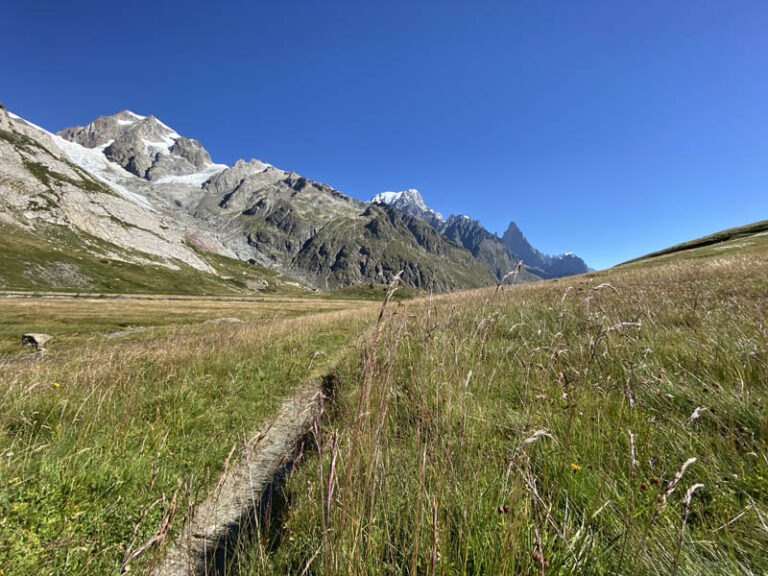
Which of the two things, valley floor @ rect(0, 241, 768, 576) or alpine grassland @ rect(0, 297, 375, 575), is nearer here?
valley floor @ rect(0, 241, 768, 576)

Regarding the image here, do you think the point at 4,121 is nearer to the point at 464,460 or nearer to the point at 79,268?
the point at 79,268

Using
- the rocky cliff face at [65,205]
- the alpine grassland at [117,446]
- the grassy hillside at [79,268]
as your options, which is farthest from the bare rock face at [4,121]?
the alpine grassland at [117,446]

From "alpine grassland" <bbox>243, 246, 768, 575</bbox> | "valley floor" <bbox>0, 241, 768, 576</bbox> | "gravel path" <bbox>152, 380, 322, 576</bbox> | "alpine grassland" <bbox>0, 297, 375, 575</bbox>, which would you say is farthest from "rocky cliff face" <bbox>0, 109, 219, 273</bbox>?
"alpine grassland" <bbox>243, 246, 768, 575</bbox>

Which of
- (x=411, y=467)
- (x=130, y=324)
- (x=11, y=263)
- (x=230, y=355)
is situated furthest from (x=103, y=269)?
(x=411, y=467)

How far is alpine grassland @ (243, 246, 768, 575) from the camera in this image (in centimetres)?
196

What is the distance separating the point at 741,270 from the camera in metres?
10.6

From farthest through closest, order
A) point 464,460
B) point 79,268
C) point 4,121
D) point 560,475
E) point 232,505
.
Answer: point 4,121 < point 79,268 < point 232,505 < point 464,460 < point 560,475

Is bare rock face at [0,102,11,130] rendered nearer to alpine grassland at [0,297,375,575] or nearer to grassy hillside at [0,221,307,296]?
grassy hillside at [0,221,307,296]

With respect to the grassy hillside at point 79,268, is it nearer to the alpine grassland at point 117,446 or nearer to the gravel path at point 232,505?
the alpine grassland at point 117,446

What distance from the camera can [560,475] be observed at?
265cm

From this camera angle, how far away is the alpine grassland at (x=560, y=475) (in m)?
1.96

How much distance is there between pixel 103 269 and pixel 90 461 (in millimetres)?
166866

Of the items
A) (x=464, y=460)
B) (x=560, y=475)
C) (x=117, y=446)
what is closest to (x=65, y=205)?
(x=117, y=446)

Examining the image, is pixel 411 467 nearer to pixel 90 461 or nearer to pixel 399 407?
pixel 399 407
